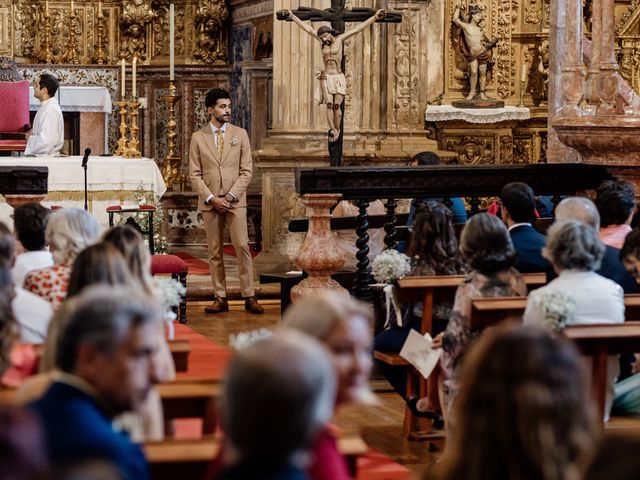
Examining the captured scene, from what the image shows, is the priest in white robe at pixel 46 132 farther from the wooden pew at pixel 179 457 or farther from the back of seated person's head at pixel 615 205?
the wooden pew at pixel 179 457

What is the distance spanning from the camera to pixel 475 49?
1397cm

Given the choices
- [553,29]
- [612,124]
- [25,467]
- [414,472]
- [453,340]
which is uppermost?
[553,29]

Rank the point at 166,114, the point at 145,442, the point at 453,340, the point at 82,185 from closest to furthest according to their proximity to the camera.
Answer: the point at 145,442, the point at 453,340, the point at 82,185, the point at 166,114

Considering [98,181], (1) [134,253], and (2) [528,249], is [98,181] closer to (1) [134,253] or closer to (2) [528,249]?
(2) [528,249]

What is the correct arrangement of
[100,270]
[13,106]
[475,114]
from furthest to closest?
[475,114] < [13,106] < [100,270]

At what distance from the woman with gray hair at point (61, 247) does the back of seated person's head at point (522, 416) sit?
297 cm

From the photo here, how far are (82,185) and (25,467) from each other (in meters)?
9.20

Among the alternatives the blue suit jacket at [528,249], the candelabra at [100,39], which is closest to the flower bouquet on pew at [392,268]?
the blue suit jacket at [528,249]

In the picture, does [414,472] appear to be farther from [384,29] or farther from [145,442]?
[384,29]

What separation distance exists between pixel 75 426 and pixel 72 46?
12.5m

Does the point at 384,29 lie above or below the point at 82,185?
above

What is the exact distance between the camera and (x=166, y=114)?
15.2m

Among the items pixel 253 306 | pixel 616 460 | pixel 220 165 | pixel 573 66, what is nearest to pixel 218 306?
pixel 253 306

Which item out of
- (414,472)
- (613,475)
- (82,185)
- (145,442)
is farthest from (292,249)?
(613,475)
